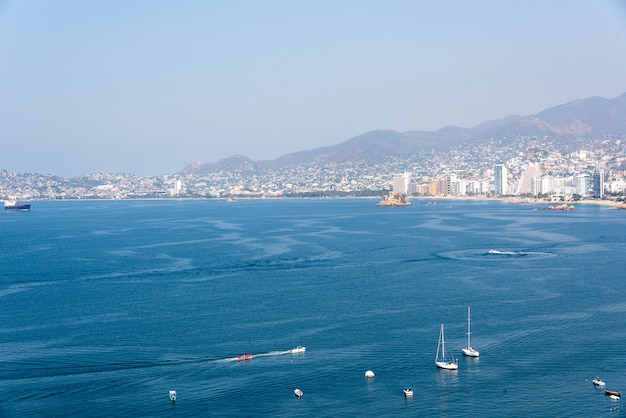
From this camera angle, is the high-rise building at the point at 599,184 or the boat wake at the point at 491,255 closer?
the boat wake at the point at 491,255

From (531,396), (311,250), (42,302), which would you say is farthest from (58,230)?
(531,396)

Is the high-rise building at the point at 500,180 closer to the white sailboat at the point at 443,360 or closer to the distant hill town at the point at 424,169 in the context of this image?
the distant hill town at the point at 424,169

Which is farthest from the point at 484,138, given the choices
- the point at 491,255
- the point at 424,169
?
the point at 491,255

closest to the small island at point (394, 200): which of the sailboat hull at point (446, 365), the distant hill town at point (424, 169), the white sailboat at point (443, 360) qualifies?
the distant hill town at point (424, 169)

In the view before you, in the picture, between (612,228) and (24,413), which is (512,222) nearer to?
(612,228)

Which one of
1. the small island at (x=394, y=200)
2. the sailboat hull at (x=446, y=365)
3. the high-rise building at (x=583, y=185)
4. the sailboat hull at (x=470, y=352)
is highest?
the high-rise building at (x=583, y=185)

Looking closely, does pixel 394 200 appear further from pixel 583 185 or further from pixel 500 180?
pixel 500 180
